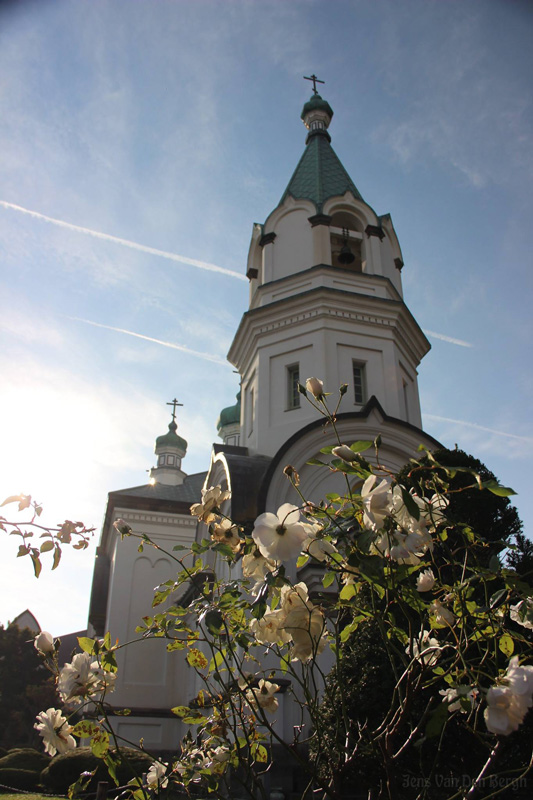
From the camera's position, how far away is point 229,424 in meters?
35.9

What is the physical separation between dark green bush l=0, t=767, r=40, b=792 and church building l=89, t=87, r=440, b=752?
8.59 feet

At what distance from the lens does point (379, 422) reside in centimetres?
1247

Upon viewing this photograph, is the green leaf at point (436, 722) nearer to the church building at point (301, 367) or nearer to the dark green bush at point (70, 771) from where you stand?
the church building at point (301, 367)

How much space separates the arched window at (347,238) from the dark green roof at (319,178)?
0.63 m

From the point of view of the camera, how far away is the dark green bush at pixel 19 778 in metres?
13.5

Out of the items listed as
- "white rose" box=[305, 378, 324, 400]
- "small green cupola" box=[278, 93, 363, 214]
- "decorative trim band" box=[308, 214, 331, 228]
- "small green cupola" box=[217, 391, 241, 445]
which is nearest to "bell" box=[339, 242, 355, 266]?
"decorative trim band" box=[308, 214, 331, 228]

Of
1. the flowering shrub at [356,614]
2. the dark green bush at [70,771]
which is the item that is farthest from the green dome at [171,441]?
the flowering shrub at [356,614]

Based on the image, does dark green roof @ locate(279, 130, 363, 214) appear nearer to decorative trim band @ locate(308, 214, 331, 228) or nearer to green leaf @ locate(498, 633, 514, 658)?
decorative trim band @ locate(308, 214, 331, 228)

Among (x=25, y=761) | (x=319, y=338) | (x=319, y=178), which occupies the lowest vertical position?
(x=25, y=761)

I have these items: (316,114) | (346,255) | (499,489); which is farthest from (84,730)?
(316,114)

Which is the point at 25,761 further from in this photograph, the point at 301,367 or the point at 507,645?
the point at 507,645

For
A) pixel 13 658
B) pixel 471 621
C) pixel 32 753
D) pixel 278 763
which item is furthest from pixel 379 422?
pixel 13 658

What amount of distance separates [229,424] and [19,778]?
77.3 feet

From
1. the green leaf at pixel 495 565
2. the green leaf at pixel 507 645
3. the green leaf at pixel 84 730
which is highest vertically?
the green leaf at pixel 495 565
